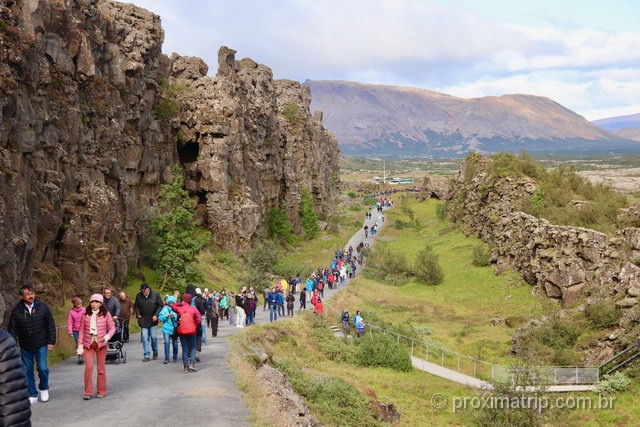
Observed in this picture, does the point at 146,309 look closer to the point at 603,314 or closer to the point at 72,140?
the point at 72,140

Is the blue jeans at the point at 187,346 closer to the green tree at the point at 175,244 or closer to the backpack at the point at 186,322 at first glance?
the backpack at the point at 186,322

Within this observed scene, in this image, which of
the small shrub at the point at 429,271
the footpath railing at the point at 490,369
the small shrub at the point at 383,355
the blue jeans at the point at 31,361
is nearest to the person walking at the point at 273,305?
the small shrub at the point at 383,355

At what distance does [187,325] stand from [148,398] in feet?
8.05

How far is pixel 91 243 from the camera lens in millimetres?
27312

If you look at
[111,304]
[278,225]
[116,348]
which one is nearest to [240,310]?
[111,304]

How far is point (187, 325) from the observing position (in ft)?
50.1

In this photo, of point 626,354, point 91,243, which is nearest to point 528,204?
point 626,354

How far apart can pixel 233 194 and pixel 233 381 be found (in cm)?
3616

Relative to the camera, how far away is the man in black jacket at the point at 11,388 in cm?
547

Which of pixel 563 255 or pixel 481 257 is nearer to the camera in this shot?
pixel 563 255

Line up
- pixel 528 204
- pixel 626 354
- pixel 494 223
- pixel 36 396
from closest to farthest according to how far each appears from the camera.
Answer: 1. pixel 36 396
2. pixel 626 354
3. pixel 528 204
4. pixel 494 223

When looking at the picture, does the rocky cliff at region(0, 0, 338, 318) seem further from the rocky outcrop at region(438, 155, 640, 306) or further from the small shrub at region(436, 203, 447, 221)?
the small shrub at region(436, 203, 447, 221)

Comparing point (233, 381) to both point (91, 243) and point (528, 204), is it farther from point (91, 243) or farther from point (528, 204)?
point (528, 204)

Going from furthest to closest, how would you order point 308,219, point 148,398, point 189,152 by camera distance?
point 308,219, point 189,152, point 148,398
